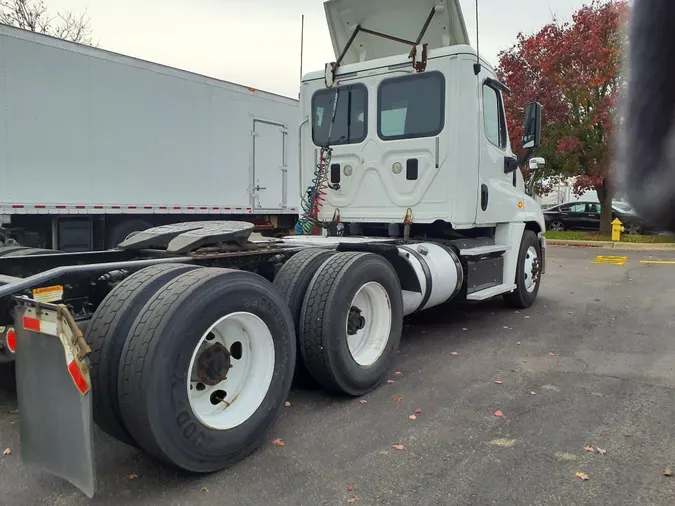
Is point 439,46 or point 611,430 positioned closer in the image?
point 611,430

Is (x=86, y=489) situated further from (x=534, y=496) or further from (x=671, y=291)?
(x=671, y=291)

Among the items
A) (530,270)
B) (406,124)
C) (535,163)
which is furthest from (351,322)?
(530,270)

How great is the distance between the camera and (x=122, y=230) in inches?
382

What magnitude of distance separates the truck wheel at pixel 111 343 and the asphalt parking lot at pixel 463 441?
42 cm

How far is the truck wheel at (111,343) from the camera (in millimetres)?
2814

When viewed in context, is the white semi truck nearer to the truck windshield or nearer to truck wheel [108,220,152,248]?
the truck windshield

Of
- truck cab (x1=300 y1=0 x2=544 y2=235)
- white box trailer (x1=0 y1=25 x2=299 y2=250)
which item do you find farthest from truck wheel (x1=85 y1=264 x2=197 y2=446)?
white box trailer (x1=0 y1=25 x2=299 y2=250)

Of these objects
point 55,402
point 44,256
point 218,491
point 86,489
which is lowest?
point 218,491

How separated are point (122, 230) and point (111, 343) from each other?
7.40 metres

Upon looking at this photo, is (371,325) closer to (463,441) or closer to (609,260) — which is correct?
(463,441)

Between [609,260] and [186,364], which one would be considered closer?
[186,364]

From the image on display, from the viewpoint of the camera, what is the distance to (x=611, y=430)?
147 inches

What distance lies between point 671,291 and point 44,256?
31.2 ft

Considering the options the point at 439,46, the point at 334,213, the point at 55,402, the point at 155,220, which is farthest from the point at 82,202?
the point at 55,402
